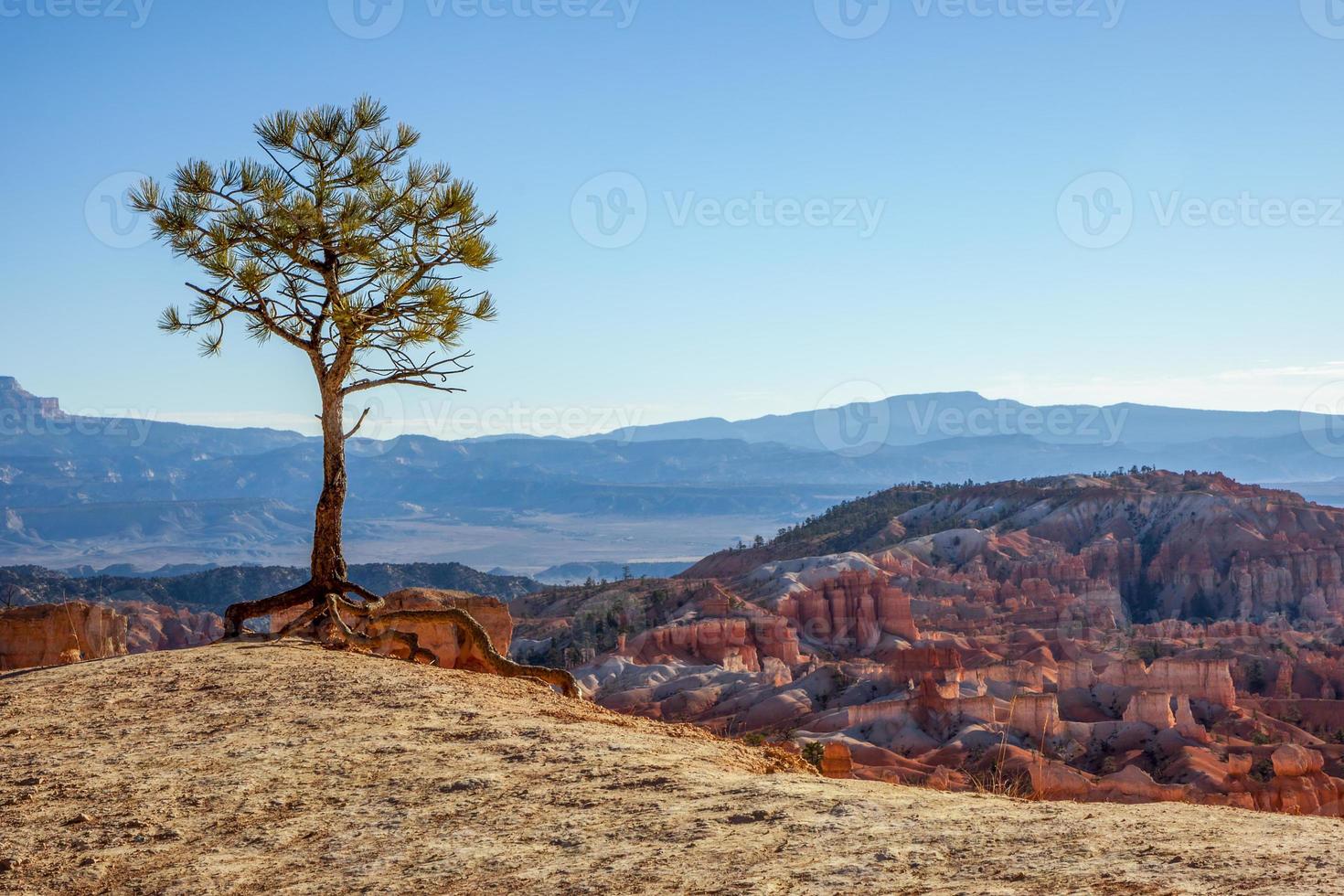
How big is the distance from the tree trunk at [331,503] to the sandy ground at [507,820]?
3.98 metres

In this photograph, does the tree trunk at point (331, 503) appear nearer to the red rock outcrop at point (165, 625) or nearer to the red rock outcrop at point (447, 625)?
the red rock outcrop at point (447, 625)

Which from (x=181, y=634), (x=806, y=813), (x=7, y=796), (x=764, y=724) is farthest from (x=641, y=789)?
(x=181, y=634)

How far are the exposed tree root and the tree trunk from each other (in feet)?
0.48

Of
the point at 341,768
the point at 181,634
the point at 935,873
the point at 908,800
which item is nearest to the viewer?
the point at 935,873

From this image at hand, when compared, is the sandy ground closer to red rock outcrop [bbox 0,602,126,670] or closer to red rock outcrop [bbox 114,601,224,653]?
red rock outcrop [bbox 0,602,126,670]

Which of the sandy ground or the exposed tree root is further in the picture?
the exposed tree root

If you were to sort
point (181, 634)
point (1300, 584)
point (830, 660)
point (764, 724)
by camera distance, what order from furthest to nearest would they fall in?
point (1300, 584) → point (181, 634) → point (830, 660) → point (764, 724)

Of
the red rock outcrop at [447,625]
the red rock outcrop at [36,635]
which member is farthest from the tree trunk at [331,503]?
the red rock outcrop at [36,635]

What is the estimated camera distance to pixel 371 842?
614 cm

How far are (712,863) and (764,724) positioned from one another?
4671 cm

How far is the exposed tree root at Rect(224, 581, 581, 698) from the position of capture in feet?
40.4

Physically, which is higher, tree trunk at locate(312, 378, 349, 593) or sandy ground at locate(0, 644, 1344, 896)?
tree trunk at locate(312, 378, 349, 593)

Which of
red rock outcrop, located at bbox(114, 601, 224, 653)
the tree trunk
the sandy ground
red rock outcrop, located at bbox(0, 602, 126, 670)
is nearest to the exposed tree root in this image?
the tree trunk

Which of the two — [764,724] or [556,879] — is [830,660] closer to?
[764,724]
